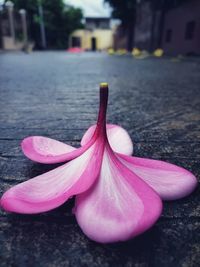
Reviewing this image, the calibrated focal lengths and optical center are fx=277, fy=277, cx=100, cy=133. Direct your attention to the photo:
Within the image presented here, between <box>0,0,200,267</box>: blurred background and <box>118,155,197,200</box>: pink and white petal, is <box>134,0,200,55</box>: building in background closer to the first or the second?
<box>0,0,200,267</box>: blurred background

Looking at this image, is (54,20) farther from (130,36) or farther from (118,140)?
(118,140)

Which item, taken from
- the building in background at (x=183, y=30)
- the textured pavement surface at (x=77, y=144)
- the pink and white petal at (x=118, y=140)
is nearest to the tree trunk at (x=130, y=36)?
the building in background at (x=183, y=30)

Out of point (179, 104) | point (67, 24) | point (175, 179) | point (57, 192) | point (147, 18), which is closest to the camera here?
point (57, 192)

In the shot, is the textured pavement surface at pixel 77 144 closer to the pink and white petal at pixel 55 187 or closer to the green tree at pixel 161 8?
the pink and white petal at pixel 55 187

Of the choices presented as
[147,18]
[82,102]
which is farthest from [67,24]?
[82,102]

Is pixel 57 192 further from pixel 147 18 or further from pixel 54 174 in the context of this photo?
pixel 147 18

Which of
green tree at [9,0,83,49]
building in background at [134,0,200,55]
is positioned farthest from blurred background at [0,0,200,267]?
green tree at [9,0,83,49]
